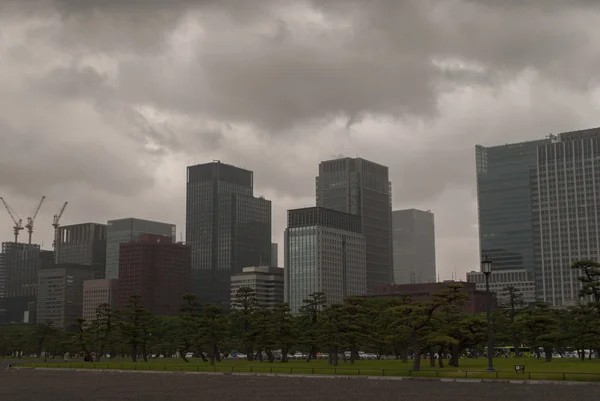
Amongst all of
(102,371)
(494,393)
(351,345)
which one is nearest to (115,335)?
(102,371)

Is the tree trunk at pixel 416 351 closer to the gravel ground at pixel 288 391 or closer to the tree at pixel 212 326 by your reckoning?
the gravel ground at pixel 288 391

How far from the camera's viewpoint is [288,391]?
57.4 metres

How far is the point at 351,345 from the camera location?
103938 millimetres

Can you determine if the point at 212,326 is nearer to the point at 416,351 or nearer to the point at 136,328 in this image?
the point at 136,328

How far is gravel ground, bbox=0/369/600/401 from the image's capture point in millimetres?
51125

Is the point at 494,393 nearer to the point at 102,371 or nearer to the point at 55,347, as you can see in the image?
the point at 102,371

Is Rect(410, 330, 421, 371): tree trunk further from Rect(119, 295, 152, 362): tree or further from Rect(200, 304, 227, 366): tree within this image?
Rect(119, 295, 152, 362): tree

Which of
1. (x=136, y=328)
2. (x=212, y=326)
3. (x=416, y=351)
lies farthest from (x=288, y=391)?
(x=136, y=328)

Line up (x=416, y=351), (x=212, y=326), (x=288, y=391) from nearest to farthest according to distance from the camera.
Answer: (x=288, y=391), (x=416, y=351), (x=212, y=326)

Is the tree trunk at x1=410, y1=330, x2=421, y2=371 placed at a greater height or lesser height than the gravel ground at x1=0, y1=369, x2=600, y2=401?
greater

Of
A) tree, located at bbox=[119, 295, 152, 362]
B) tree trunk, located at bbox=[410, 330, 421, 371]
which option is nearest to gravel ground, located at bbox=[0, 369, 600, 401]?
tree trunk, located at bbox=[410, 330, 421, 371]

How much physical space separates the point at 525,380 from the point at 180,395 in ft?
98.2

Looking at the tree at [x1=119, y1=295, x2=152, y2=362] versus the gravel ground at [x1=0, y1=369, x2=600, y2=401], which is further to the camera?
the tree at [x1=119, y1=295, x2=152, y2=362]

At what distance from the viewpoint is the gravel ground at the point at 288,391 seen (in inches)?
2013
